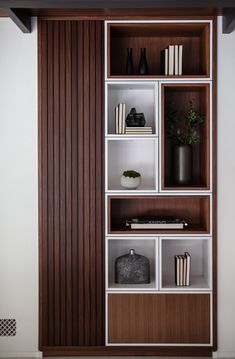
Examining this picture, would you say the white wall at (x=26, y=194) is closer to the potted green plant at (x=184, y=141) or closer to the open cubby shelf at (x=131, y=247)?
the potted green plant at (x=184, y=141)

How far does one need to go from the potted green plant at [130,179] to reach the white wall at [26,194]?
0.59 metres

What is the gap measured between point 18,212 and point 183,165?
1.23m

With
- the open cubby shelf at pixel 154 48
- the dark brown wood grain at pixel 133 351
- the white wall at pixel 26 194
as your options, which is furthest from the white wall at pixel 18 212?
the open cubby shelf at pixel 154 48

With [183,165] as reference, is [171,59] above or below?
above

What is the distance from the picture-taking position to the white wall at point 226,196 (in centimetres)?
357

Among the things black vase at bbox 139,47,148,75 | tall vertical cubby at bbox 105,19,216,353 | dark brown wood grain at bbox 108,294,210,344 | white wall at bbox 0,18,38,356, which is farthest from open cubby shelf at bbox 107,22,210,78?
dark brown wood grain at bbox 108,294,210,344

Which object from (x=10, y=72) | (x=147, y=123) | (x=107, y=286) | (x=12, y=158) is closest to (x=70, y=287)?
(x=107, y=286)

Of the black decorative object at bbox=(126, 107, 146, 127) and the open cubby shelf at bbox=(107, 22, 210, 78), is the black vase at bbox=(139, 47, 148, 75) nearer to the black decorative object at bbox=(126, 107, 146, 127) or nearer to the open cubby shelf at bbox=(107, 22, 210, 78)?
the open cubby shelf at bbox=(107, 22, 210, 78)

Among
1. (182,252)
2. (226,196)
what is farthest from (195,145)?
(182,252)

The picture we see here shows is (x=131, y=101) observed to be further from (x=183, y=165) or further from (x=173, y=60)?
(x=183, y=165)

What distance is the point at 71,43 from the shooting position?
355 cm

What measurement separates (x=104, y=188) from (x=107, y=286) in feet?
2.29

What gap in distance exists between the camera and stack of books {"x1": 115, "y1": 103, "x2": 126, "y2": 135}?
3568mm

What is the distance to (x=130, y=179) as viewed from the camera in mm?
3566
